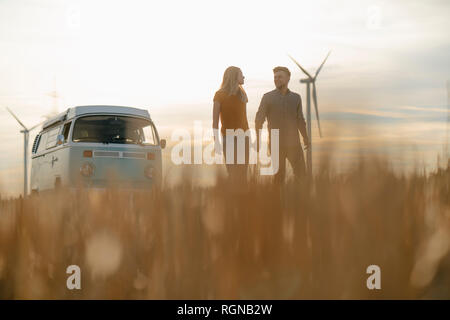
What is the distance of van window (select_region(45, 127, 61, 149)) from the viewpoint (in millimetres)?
12909

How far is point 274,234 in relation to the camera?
10.4 ft

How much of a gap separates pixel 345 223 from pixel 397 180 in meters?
0.48

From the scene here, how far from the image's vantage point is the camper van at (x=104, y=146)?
10.9 m

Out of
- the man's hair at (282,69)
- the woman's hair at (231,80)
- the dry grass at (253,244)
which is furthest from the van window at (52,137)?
the dry grass at (253,244)

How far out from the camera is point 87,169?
1081cm

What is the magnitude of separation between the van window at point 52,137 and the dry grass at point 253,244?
9.33 meters

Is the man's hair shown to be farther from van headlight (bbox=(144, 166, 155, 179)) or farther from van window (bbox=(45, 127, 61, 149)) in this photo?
van window (bbox=(45, 127, 61, 149))

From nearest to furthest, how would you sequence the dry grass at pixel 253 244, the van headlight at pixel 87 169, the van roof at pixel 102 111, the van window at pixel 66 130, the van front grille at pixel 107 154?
the dry grass at pixel 253 244, the van headlight at pixel 87 169, the van front grille at pixel 107 154, the van roof at pixel 102 111, the van window at pixel 66 130

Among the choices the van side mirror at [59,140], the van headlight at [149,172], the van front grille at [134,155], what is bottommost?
the van headlight at [149,172]

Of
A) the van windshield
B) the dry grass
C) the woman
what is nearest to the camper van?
the van windshield

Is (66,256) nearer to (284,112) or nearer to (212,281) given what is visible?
(212,281)

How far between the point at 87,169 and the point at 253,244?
27.3 ft

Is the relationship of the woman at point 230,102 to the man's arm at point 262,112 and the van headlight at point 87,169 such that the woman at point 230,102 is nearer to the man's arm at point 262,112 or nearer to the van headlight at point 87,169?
the man's arm at point 262,112
